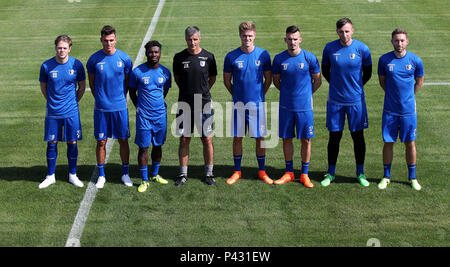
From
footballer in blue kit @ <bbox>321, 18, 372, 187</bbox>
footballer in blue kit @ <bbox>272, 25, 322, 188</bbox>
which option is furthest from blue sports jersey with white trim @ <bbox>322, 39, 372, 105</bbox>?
footballer in blue kit @ <bbox>272, 25, 322, 188</bbox>

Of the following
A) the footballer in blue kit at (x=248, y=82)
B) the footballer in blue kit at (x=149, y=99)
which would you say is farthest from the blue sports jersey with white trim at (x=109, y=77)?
the footballer in blue kit at (x=248, y=82)

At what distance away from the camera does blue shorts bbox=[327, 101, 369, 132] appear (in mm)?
7762

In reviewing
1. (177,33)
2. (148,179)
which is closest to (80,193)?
(148,179)

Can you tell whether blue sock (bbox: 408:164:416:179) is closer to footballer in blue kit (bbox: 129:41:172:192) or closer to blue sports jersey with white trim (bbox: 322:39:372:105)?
blue sports jersey with white trim (bbox: 322:39:372:105)

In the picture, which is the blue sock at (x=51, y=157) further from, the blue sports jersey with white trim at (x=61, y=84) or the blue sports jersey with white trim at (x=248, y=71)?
the blue sports jersey with white trim at (x=248, y=71)

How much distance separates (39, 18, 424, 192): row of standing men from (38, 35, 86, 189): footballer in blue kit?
1cm

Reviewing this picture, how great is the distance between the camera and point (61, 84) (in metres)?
7.66

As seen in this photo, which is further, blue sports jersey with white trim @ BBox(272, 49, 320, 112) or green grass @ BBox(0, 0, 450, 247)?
blue sports jersey with white trim @ BBox(272, 49, 320, 112)

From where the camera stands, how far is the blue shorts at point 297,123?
7.81 m

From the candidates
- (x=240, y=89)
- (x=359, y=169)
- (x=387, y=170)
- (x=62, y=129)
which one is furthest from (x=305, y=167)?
(x=62, y=129)

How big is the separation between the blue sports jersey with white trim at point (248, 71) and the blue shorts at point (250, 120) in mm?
118

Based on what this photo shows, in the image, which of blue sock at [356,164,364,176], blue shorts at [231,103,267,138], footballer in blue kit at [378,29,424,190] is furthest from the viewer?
blue sock at [356,164,364,176]

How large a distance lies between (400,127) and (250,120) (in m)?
1.87

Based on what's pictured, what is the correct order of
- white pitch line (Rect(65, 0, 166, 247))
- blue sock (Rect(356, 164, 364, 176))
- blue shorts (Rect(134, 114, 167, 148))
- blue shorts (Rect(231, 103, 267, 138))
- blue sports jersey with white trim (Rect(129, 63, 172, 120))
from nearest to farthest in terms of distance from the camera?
white pitch line (Rect(65, 0, 166, 247)), blue sports jersey with white trim (Rect(129, 63, 172, 120)), blue shorts (Rect(134, 114, 167, 148)), blue shorts (Rect(231, 103, 267, 138)), blue sock (Rect(356, 164, 364, 176))
